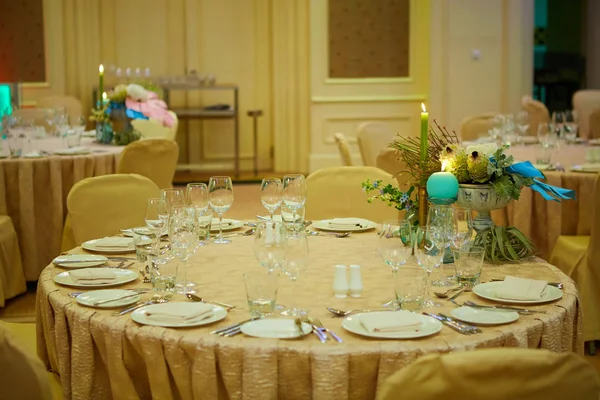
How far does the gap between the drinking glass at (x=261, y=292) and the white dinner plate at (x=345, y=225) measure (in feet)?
3.77

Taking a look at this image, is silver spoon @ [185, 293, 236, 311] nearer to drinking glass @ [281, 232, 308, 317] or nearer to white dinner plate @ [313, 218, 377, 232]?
drinking glass @ [281, 232, 308, 317]

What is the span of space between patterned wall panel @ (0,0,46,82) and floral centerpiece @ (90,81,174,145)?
3855 millimetres

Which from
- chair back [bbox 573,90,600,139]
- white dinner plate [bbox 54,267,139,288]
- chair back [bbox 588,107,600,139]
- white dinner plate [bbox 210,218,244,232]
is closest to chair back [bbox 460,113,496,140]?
chair back [bbox 588,107,600,139]

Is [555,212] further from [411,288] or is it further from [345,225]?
[411,288]

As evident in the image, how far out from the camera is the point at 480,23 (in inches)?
381

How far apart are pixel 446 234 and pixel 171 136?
4.52 meters

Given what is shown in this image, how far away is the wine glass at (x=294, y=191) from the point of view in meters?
3.13

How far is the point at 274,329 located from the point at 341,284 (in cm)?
39

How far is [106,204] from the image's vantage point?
12.2 ft

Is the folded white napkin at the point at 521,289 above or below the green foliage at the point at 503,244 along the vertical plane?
below

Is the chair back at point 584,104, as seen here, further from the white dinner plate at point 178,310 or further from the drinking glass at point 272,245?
the white dinner plate at point 178,310

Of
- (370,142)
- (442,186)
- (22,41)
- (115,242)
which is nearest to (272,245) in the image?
(442,186)

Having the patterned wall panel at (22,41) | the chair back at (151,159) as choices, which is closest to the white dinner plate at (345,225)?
the chair back at (151,159)

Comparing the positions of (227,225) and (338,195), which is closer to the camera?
(227,225)
